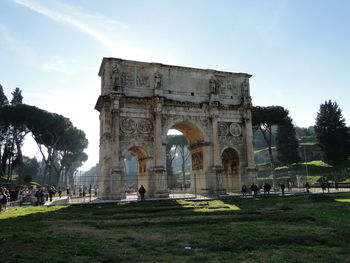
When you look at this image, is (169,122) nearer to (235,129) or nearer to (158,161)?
(158,161)

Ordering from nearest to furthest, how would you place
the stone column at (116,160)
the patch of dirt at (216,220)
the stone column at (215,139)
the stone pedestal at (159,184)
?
the patch of dirt at (216,220)
the stone column at (116,160)
the stone pedestal at (159,184)
the stone column at (215,139)

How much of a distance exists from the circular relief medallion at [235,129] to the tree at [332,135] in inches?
983

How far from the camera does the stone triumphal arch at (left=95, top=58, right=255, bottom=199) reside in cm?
2383

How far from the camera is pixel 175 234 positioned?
28.3ft

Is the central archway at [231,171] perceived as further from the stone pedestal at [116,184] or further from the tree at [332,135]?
the tree at [332,135]

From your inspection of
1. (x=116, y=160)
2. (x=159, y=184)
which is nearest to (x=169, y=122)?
(x=159, y=184)

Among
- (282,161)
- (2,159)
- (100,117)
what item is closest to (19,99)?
(2,159)

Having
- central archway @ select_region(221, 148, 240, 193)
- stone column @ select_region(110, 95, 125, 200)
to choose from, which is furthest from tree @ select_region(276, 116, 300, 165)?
stone column @ select_region(110, 95, 125, 200)

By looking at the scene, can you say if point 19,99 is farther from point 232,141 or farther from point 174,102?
point 232,141

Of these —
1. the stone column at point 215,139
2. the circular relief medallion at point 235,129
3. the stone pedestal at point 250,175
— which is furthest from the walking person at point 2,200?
the stone pedestal at point 250,175

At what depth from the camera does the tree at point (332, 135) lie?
4494 cm

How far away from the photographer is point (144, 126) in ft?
82.0

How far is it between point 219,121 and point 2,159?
34.4 m

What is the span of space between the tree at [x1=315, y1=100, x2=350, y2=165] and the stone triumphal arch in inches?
963
